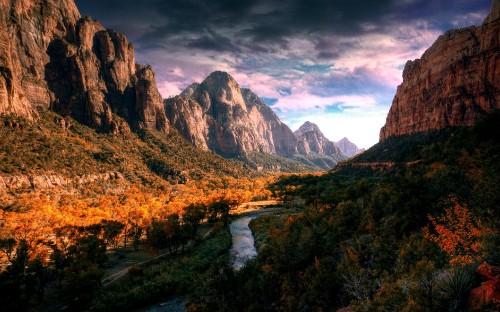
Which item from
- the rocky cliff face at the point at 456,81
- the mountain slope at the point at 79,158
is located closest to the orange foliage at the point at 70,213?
the mountain slope at the point at 79,158

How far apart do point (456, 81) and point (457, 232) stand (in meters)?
154

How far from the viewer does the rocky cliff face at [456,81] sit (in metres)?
121

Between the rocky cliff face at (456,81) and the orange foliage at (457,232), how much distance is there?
11979cm

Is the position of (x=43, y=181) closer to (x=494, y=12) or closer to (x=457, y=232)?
(x=457, y=232)

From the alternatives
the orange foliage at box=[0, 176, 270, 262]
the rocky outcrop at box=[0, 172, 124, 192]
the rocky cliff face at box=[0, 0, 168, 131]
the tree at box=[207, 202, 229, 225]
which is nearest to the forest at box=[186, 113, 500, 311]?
the orange foliage at box=[0, 176, 270, 262]

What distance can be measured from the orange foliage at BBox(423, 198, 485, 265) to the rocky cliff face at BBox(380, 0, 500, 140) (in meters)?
120

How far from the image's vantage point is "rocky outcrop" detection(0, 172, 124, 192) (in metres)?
86.8

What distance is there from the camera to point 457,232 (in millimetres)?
22266

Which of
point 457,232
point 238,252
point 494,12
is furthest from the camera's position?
point 494,12

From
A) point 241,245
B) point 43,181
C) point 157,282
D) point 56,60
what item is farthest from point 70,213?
point 56,60

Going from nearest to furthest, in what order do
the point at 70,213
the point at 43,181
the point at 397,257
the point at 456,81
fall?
the point at 397,257 < the point at 70,213 < the point at 43,181 < the point at 456,81

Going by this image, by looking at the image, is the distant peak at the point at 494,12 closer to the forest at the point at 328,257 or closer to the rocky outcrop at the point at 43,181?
the forest at the point at 328,257

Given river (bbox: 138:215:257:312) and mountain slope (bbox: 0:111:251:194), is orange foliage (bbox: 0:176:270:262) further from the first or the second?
river (bbox: 138:215:257:312)

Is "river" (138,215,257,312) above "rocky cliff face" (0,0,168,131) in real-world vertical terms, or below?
below
